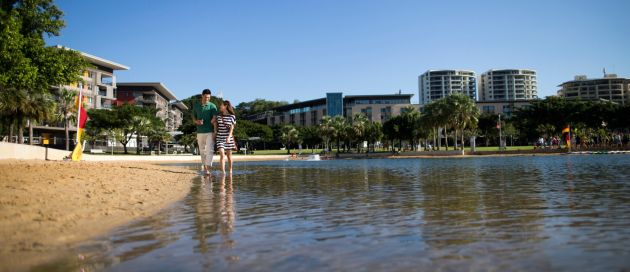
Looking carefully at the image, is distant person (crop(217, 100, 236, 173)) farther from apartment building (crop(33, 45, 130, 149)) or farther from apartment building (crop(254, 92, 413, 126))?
apartment building (crop(254, 92, 413, 126))

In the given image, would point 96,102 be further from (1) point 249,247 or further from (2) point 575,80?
(2) point 575,80

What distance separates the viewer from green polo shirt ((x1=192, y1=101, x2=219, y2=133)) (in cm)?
1231

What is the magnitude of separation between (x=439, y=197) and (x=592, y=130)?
99608 millimetres

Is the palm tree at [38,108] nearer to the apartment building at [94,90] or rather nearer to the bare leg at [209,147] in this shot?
the apartment building at [94,90]

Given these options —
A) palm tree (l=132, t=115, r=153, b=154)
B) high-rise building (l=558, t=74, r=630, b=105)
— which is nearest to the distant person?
palm tree (l=132, t=115, r=153, b=154)

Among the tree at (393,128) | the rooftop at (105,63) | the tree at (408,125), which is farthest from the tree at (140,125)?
the tree at (408,125)

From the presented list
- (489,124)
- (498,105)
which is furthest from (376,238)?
(498,105)

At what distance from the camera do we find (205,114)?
489 inches

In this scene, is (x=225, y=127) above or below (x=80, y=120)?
below

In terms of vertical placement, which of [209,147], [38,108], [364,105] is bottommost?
[209,147]

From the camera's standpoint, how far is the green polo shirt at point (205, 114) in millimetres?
12310

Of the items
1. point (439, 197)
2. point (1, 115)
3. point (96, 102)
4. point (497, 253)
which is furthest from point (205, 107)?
point (96, 102)

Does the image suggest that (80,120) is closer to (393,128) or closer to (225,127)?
(225,127)

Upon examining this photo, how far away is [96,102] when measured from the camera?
88.4 metres
